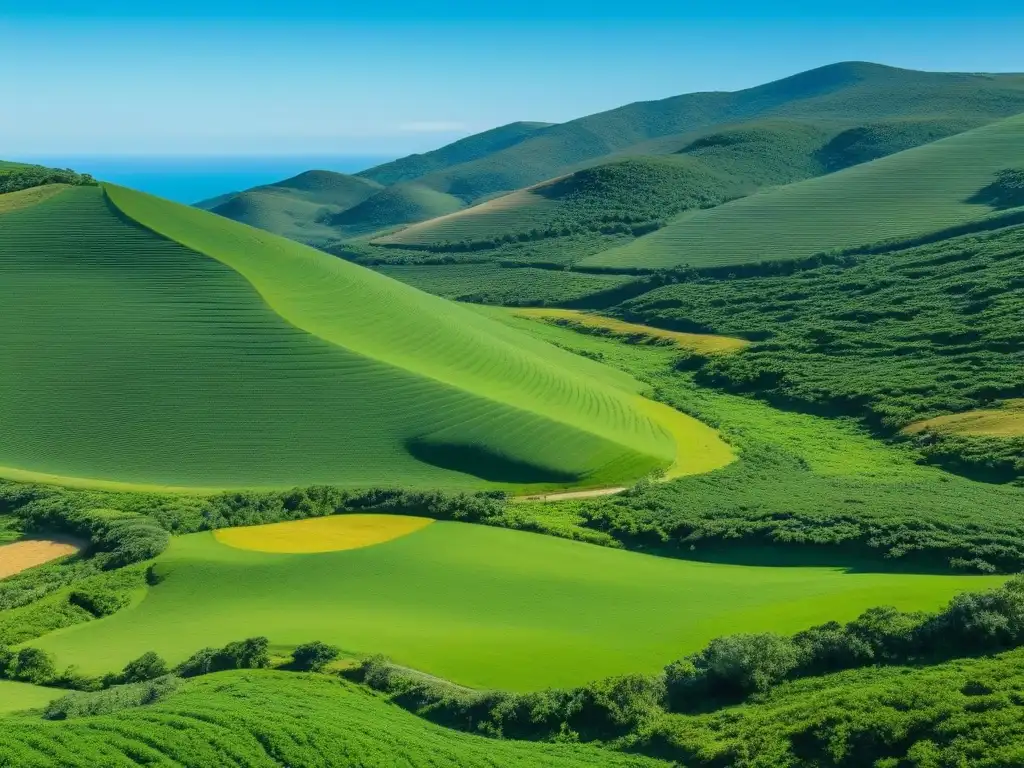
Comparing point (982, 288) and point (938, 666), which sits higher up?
point (982, 288)

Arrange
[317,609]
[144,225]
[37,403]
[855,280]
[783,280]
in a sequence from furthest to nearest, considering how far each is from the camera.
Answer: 1. [783,280]
2. [855,280]
3. [144,225]
4. [37,403]
5. [317,609]

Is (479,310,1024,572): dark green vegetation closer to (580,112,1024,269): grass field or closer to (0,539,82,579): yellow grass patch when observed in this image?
(0,539,82,579): yellow grass patch

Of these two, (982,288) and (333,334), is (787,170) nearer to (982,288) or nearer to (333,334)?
(982,288)

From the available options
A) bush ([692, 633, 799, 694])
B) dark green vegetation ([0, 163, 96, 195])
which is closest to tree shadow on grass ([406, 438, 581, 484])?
bush ([692, 633, 799, 694])

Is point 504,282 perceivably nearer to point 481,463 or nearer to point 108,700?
point 481,463

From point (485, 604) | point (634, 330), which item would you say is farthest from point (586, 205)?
point (485, 604)

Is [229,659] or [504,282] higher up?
[504,282]

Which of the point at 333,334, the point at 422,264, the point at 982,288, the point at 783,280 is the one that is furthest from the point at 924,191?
the point at 333,334
